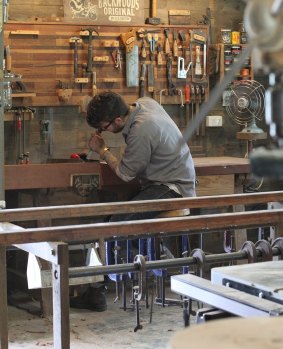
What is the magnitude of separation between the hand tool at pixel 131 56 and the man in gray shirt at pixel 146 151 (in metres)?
1.12

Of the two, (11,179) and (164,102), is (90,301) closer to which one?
(11,179)

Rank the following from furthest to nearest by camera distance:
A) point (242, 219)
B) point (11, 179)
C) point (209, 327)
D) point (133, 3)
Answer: point (133, 3) → point (11, 179) → point (242, 219) → point (209, 327)

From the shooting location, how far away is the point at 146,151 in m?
5.38

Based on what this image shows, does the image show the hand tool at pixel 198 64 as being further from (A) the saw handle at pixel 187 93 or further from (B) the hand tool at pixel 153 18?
(B) the hand tool at pixel 153 18

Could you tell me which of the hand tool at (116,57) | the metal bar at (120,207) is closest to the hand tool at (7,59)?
the hand tool at (116,57)

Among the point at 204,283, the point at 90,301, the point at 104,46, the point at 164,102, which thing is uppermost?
the point at 104,46

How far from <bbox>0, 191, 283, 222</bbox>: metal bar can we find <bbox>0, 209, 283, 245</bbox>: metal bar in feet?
0.62

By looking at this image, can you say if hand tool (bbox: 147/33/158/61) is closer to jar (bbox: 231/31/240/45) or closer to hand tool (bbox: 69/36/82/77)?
hand tool (bbox: 69/36/82/77)

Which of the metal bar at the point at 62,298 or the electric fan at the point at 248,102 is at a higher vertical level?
the electric fan at the point at 248,102

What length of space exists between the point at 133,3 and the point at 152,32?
0.96 feet

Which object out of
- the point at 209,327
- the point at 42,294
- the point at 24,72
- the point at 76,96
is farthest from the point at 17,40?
the point at 209,327

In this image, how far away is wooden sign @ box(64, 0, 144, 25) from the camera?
6566 millimetres

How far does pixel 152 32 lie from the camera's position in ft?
22.3

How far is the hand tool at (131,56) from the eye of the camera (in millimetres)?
6648
